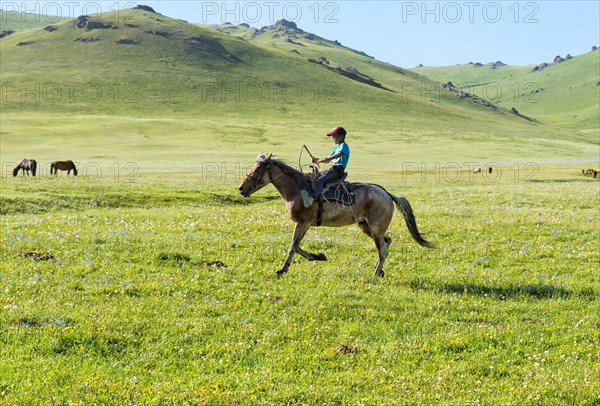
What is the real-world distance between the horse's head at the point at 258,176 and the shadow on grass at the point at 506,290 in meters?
5.13

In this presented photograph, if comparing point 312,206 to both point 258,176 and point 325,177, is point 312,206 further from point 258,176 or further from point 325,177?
point 258,176

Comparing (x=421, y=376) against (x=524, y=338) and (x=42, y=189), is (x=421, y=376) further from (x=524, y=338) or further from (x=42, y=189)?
(x=42, y=189)

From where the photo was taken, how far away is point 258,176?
15.6 metres

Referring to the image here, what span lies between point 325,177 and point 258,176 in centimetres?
196

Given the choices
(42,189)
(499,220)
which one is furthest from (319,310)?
(42,189)

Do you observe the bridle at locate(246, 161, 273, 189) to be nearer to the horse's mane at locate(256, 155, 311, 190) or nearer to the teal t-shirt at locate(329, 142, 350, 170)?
the horse's mane at locate(256, 155, 311, 190)

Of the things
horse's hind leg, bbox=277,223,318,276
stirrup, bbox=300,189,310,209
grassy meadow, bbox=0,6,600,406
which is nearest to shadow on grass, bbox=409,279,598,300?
grassy meadow, bbox=0,6,600,406

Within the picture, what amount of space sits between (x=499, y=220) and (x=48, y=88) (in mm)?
196851

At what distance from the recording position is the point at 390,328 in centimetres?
1123

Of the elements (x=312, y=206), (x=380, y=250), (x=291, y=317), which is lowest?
(x=291, y=317)

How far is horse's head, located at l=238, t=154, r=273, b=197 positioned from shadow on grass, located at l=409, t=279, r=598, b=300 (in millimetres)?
5133

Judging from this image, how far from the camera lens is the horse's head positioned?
1545 centimetres

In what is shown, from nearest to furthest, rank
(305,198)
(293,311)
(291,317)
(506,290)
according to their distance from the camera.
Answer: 1. (291,317)
2. (293,311)
3. (506,290)
4. (305,198)

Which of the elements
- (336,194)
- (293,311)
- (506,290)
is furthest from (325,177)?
(506,290)
